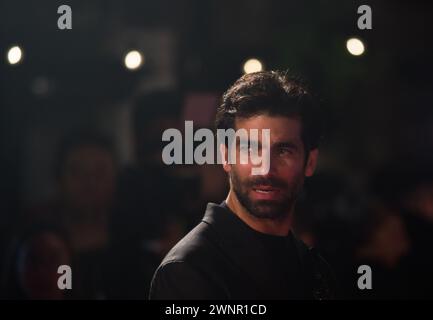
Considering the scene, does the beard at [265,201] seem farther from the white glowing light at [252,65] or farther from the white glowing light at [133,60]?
the white glowing light at [133,60]

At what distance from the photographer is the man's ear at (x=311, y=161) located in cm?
243

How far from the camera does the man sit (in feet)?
7.36

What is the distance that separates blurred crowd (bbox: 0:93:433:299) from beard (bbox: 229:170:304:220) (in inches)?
9.6

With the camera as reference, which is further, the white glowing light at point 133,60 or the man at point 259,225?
the white glowing light at point 133,60

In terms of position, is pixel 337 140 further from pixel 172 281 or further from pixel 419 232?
pixel 172 281

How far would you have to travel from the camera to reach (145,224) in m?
2.87

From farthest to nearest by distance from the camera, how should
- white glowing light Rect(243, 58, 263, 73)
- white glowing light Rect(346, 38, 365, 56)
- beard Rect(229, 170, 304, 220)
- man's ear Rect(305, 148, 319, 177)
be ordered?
white glowing light Rect(346, 38, 365, 56), white glowing light Rect(243, 58, 263, 73), man's ear Rect(305, 148, 319, 177), beard Rect(229, 170, 304, 220)

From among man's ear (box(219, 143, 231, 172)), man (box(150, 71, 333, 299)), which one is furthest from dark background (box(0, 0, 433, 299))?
man (box(150, 71, 333, 299))

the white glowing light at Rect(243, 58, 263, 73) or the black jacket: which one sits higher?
the white glowing light at Rect(243, 58, 263, 73)

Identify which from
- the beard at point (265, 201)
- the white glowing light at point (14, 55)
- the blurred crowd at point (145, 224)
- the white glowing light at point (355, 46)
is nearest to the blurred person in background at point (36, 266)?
the blurred crowd at point (145, 224)

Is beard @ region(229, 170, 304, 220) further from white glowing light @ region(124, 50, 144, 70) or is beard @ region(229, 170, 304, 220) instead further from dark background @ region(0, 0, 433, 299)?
white glowing light @ region(124, 50, 144, 70)

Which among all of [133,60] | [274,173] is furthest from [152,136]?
[274,173]

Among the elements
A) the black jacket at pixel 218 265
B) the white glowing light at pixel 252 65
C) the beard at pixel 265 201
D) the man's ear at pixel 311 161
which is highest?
the white glowing light at pixel 252 65
